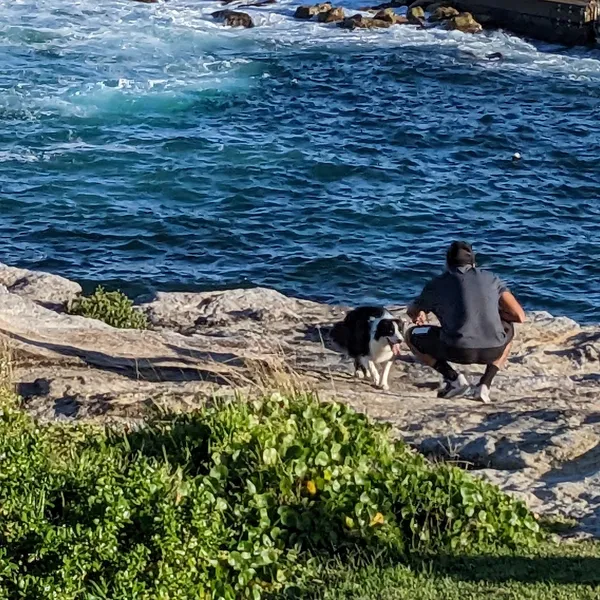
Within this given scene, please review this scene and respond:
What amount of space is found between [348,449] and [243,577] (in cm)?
170

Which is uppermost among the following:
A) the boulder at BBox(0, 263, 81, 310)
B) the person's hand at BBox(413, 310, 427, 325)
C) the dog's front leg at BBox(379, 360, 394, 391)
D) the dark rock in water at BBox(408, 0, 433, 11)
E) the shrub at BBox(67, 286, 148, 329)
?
the dark rock in water at BBox(408, 0, 433, 11)

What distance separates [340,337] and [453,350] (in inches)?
80.8

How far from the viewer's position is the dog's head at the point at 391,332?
46.7 feet

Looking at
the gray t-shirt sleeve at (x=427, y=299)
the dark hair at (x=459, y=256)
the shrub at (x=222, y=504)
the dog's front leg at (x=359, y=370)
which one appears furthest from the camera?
the dog's front leg at (x=359, y=370)

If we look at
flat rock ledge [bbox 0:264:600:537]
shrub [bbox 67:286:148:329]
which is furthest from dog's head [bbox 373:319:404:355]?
shrub [bbox 67:286:148:329]

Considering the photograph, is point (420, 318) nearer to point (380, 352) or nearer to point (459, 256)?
point (380, 352)

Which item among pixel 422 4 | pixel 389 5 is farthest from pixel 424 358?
pixel 389 5

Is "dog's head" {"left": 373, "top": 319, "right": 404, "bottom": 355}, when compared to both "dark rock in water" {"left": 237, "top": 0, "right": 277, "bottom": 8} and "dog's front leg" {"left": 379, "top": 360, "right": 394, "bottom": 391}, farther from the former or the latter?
"dark rock in water" {"left": 237, "top": 0, "right": 277, "bottom": 8}

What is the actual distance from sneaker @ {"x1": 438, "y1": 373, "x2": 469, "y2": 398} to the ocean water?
362 inches

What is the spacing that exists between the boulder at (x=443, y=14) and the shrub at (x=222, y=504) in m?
37.8

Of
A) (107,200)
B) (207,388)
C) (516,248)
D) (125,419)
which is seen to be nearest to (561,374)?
(207,388)

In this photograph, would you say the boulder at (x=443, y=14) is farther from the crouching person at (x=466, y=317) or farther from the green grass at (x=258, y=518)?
the green grass at (x=258, y=518)

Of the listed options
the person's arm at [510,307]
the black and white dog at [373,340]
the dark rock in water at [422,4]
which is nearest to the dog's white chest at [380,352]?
the black and white dog at [373,340]

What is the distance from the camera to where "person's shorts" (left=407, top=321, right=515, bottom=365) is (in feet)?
44.3
